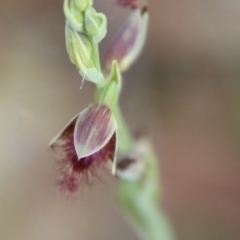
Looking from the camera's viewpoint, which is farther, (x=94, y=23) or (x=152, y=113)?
(x=152, y=113)

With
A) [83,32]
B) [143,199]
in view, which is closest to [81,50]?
[83,32]

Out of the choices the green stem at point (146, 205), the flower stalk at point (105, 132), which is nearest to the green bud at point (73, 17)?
the flower stalk at point (105, 132)

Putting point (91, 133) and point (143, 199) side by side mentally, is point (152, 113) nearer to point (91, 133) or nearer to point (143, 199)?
point (143, 199)

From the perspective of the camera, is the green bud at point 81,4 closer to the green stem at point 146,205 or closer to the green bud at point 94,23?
the green bud at point 94,23

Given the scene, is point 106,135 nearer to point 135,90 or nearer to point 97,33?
point 97,33

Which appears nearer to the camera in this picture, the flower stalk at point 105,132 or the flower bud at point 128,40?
the flower stalk at point 105,132

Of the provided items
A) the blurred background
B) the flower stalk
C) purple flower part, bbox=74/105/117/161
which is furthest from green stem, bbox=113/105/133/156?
the blurred background

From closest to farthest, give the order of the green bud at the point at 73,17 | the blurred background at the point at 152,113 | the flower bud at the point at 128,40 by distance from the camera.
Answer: the green bud at the point at 73,17 < the flower bud at the point at 128,40 < the blurred background at the point at 152,113
